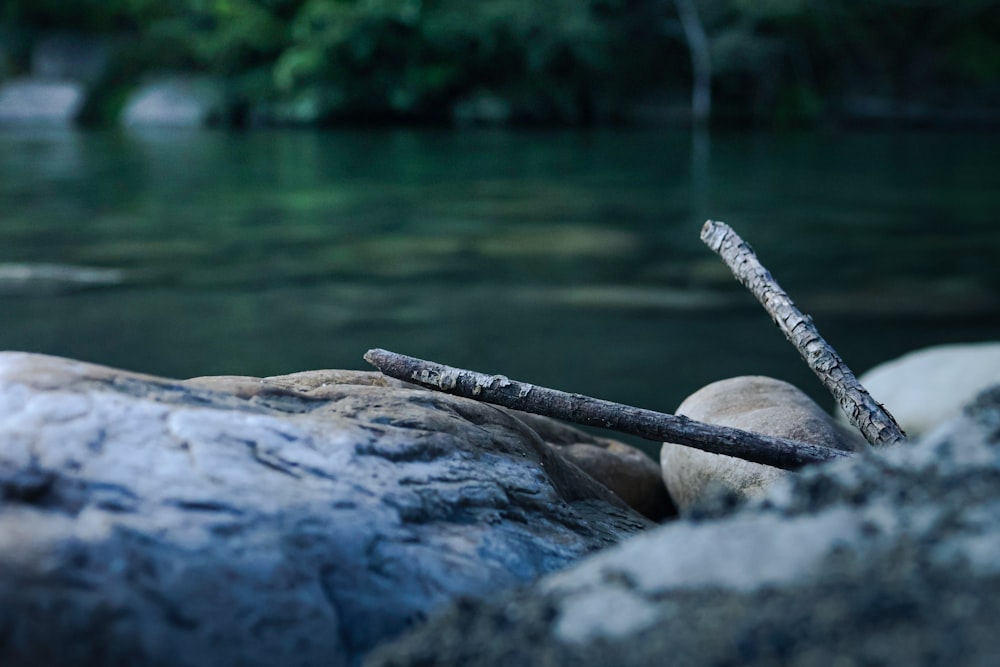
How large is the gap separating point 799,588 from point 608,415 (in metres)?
1.00

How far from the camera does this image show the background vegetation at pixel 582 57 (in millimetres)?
24359

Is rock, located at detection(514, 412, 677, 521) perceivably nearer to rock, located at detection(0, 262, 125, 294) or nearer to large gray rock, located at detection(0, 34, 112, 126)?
rock, located at detection(0, 262, 125, 294)

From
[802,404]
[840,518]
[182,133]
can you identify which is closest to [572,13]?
[182,133]

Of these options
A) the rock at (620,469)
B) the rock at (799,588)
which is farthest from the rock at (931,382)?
the rock at (799,588)

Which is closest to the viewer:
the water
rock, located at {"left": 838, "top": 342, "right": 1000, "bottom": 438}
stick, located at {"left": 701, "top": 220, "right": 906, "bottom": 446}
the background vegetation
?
stick, located at {"left": 701, "top": 220, "right": 906, "bottom": 446}

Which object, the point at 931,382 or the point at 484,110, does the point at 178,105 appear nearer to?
the point at 484,110

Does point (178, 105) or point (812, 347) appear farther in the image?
point (178, 105)

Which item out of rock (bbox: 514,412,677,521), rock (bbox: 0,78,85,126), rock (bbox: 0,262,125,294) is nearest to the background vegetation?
rock (bbox: 0,78,85,126)

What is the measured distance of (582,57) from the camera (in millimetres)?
24516

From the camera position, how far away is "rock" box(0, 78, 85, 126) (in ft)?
82.5

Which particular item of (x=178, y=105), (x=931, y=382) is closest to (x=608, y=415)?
(x=931, y=382)

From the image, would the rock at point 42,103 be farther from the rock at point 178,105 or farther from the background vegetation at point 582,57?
the background vegetation at point 582,57

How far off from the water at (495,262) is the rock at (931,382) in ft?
2.87

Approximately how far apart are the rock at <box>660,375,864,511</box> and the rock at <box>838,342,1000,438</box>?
1679 mm
